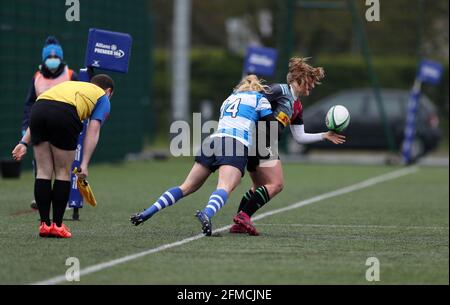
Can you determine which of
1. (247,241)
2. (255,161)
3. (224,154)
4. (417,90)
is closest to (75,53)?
(417,90)

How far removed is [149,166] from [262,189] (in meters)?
13.7

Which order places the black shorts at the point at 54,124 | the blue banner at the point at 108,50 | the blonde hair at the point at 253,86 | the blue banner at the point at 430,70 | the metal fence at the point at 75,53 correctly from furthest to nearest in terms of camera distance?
1. the blue banner at the point at 430,70
2. the metal fence at the point at 75,53
3. the blue banner at the point at 108,50
4. the blonde hair at the point at 253,86
5. the black shorts at the point at 54,124

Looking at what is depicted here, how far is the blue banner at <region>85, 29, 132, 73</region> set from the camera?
42.5 feet

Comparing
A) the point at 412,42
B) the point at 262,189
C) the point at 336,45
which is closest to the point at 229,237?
the point at 262,189

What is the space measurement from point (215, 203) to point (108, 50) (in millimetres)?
2910

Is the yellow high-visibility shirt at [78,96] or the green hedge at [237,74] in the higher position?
the green hedge at [237,74]

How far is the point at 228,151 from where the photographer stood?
11.1 metres

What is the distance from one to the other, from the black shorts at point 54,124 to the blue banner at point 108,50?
7.26 feet

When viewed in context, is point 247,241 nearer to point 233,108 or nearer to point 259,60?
point 233,108

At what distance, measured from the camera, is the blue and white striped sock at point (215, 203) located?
35.8 ft

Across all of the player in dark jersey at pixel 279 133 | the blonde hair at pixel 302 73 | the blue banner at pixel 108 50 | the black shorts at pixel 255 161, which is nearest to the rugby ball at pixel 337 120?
the player in dark jersey at pixel 279 133

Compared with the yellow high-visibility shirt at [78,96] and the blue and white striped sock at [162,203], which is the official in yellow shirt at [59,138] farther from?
the blue and white striped sock at [162,203]

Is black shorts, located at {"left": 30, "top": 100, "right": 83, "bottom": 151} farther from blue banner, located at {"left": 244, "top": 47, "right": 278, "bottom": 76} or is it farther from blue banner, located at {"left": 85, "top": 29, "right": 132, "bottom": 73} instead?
blue banner, located at {"left": 244, "top": 47, "right": 278, "bottom": 76}

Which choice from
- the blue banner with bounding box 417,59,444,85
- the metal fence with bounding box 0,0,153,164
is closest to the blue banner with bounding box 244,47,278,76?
the metal fence with bounding box 0,0,153,164
